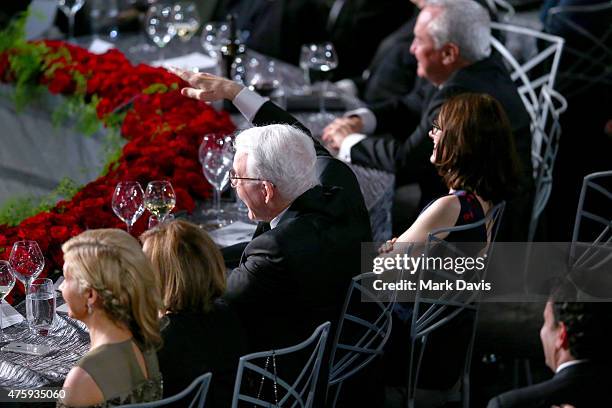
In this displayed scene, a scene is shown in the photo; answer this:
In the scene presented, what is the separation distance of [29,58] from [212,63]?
905 millimetres

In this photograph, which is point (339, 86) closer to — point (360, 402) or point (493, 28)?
point (493, 28)

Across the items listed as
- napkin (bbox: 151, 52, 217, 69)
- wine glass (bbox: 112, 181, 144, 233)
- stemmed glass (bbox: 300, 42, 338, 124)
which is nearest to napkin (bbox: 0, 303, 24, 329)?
wine glass (bbox: 112, 181, 144, 233)

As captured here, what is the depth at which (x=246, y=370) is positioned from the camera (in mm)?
2512

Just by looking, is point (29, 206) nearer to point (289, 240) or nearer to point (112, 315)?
point (289, 240)

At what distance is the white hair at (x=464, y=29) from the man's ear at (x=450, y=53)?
14mm

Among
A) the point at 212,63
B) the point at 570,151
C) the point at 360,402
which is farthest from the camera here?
the point at 570,151

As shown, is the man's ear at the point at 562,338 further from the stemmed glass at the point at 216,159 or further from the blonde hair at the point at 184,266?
the stemmed glass at the point at 216,159

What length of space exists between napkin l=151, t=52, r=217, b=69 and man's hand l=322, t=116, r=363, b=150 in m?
1.03

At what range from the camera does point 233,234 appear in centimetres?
329

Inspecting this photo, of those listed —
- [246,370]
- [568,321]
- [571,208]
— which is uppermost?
[568,321]

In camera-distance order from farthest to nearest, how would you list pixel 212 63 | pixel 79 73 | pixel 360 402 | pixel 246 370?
pixel 212 63
pixel 79 73
pixel 360 402
pixel 246 370

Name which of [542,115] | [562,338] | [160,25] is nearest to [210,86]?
[562,338]

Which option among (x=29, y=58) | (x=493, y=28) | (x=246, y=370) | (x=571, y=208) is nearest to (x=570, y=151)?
(x=571, y=208)

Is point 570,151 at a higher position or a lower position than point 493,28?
lower
